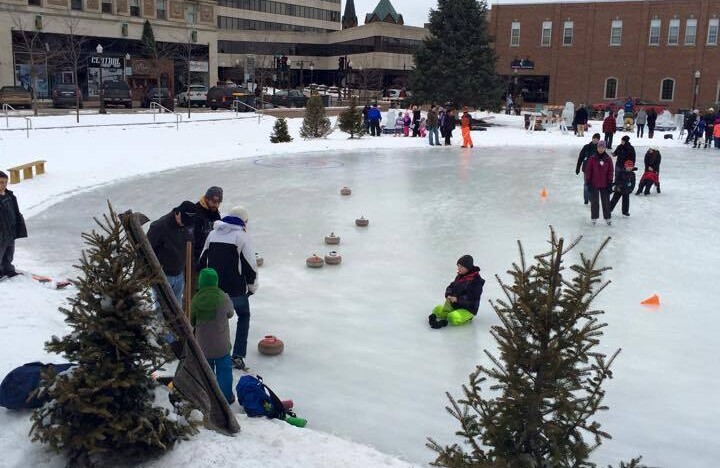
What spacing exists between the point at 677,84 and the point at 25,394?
190 ft

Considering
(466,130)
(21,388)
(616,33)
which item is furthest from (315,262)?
(616,33)

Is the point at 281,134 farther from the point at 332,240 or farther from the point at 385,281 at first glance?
the point at 385,281

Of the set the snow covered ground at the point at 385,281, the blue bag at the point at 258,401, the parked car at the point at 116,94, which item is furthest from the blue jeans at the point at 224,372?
the parked car at the point at 116,94

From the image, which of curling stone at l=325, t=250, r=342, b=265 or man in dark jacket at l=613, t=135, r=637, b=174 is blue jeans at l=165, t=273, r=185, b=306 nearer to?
curling stone at l=325, t=250, r=342, b=265

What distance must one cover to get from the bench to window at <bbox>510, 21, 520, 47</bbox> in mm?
47567

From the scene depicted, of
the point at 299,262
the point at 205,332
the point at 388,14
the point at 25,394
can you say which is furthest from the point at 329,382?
the point at 388,14

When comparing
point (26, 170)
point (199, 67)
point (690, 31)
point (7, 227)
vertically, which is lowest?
point (26, 170)

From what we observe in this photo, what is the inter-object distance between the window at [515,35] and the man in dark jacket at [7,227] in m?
55.1

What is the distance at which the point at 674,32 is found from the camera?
54.1 meters

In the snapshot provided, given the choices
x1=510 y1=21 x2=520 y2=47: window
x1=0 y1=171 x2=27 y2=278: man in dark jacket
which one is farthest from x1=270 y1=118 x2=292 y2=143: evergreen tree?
x1=510 y1=21 x2=520 y2=47: window

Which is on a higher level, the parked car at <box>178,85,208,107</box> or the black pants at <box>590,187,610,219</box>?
the parked car at <box>178,85,208,107</box>

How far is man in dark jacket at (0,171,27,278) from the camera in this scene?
8352mm

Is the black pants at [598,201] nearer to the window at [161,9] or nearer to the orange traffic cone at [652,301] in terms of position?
the orange traffic cone at [652,301]

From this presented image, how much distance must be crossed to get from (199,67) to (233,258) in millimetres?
49107
